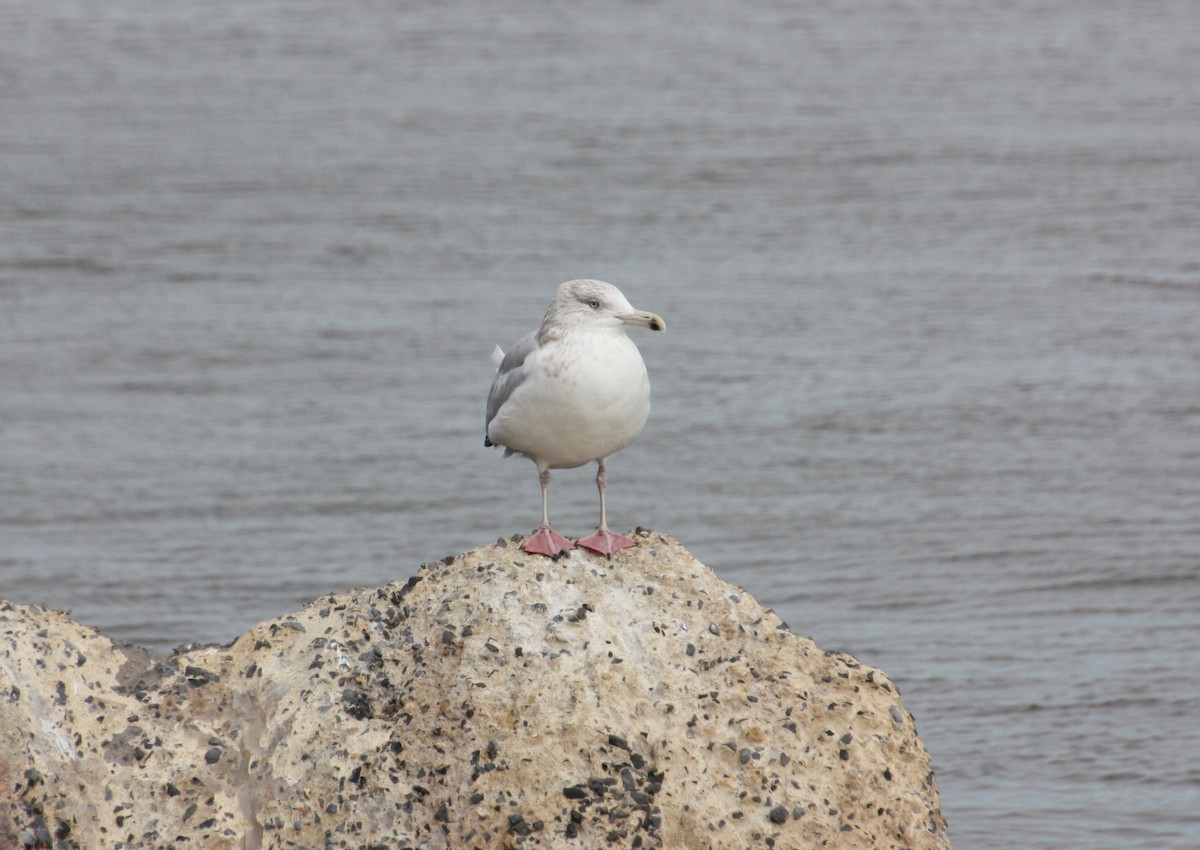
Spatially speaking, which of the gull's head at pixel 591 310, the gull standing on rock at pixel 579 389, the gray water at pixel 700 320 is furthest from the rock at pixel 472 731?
the gray water at pixel 700 320

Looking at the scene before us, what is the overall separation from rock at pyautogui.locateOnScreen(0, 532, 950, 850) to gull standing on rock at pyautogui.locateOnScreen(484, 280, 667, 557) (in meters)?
0.59

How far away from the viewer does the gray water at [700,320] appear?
1410cm

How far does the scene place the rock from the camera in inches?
248

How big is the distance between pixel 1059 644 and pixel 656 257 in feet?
39.3

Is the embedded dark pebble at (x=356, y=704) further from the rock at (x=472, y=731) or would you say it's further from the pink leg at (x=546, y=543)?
the pink leg at (x=546, y=543)

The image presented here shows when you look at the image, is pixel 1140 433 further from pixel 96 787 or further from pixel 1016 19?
pixel 1016 19

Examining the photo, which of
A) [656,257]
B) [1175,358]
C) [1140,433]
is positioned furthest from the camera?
[656,257]

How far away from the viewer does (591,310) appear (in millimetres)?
7367

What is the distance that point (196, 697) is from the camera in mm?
6648

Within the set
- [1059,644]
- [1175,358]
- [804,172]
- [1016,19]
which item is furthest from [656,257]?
[1016,19]

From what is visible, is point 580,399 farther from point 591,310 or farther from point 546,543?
point 546,543

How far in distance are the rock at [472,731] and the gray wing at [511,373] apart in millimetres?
908

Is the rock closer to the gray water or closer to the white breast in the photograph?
the white breast

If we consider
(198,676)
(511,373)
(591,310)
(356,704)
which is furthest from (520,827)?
(591,310)
